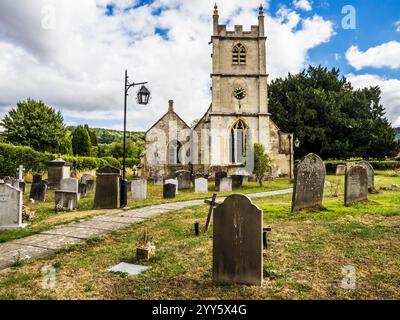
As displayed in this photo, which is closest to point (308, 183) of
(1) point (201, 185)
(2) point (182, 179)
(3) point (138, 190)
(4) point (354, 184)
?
(4) point (354, 184)

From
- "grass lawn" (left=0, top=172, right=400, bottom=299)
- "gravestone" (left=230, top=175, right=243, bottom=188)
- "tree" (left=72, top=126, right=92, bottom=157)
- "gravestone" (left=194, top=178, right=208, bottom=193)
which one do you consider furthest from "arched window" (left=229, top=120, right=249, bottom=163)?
"tree" (left=72, top=126, right=92, bottom=157)

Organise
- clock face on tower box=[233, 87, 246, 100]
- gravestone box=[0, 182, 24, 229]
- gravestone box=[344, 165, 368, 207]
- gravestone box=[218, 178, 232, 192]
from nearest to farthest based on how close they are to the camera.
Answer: gravestone box=[0, 182, 24, 229]
gravestone box=[344, 165, 368, 207]
gravestone box=[218, 178, 232, 192]
clock face on tower box=[233, 87, 246, 100]

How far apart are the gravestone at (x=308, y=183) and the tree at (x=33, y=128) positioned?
79.3 feet

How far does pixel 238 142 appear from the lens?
24.1 m

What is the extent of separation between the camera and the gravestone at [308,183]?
8.67 metres

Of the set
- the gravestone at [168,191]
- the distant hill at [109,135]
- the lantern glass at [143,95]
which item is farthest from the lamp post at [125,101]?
the distant hill at [109,135]

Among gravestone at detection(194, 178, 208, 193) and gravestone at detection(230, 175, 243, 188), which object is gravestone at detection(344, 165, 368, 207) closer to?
gravestone at detection(194, 178, 208, 193)

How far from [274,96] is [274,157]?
621 inches

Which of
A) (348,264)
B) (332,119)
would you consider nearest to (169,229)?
(348,264)

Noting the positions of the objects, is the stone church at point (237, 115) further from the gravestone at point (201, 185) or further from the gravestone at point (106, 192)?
the gravestone at point (106, 192)

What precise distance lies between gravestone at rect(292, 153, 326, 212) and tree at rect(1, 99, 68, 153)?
24.2 metres

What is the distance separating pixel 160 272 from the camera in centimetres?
438

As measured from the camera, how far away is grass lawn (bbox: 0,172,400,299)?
370 centimetres
